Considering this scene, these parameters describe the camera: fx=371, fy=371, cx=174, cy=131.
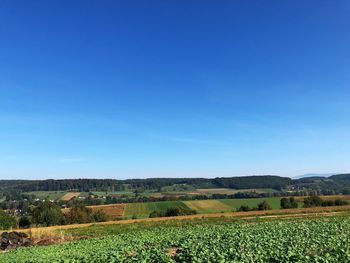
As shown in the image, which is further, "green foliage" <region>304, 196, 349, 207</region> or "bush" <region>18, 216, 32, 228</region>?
"green foliage" <region>304, 196, 349, 207</region>

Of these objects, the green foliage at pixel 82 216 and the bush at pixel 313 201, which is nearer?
the green foliage at pixel 82 216

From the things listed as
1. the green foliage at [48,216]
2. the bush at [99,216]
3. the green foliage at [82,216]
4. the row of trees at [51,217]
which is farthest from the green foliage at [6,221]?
the bush at [99,216]

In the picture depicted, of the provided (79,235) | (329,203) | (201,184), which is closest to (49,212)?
(79,235)

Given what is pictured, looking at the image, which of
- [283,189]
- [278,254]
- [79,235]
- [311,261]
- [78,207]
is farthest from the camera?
[283,189]

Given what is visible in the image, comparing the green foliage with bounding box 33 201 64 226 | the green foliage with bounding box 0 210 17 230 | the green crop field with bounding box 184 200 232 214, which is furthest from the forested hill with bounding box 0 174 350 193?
the green foliage with bounding box 0 210 17 230

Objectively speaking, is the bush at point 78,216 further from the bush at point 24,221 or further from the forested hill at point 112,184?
the forested hill at point 112,184

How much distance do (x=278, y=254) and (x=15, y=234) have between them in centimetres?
3167

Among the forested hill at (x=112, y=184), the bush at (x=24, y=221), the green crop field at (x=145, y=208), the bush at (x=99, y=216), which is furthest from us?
the forested hill at (x=112, y=184)

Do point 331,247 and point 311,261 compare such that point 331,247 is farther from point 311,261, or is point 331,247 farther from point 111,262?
point 111,262

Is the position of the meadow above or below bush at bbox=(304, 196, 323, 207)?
below

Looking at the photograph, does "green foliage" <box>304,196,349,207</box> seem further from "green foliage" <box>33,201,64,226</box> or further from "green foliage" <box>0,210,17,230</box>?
"green foliage" <box>0,210,17,230</box>

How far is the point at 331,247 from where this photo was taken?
18859 millimetres

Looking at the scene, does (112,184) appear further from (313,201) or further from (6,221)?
(6,221)

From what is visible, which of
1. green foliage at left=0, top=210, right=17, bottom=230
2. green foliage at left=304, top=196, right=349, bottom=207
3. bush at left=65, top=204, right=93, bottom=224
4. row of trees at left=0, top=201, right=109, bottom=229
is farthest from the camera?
green foliage at left=304, top=196, right=349, bottom=207
